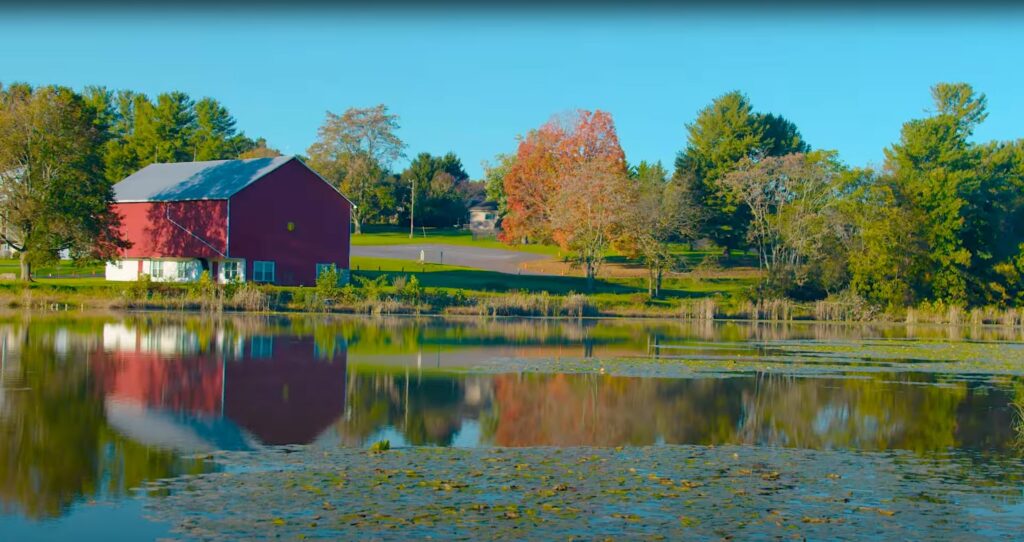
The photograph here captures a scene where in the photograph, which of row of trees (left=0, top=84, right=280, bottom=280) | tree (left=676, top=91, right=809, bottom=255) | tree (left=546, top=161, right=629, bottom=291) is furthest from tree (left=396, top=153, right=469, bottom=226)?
row of trees (left=0, top=84, right=280, bottom=280)

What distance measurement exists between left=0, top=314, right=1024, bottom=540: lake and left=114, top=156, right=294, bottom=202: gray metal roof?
3580 cm

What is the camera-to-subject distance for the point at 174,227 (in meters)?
68.3

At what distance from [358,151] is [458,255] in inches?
1077

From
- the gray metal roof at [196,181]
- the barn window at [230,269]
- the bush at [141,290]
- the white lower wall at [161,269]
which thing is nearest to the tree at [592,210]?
the gray metal roof at [196,181]

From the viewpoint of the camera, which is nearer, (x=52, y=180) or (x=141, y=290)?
(x=141, y=290)

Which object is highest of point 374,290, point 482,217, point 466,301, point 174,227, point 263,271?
point 482,217

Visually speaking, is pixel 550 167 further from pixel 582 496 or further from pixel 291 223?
pixel 582 496

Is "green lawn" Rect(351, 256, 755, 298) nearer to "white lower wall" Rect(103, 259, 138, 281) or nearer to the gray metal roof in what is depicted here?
the gray metal roof

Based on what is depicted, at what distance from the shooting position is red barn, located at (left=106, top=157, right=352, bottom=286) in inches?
2633

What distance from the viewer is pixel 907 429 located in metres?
19.0

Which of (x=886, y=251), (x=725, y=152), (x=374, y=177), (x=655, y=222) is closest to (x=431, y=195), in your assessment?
(x=374, y=177)

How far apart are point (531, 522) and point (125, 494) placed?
4.59 m

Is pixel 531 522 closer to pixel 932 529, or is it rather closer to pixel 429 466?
pixel 429 466

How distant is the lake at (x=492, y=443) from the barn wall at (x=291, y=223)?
Result: 34.2m
